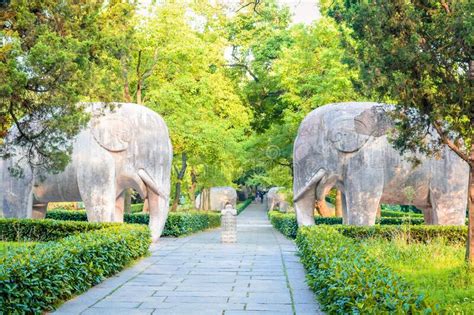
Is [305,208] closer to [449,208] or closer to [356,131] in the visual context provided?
[356,131]

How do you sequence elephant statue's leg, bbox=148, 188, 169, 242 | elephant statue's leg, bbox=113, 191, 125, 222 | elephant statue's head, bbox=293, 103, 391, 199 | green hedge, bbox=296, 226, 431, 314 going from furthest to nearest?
elephant statue's leg, bbox=113, 191, 125, 222, elephant statue's leg, bbox=148, 188, 169, 242, elephant statue's head, bbox=293, 103, 391, 199, green hedge, bbox=296, 226, 431, 314

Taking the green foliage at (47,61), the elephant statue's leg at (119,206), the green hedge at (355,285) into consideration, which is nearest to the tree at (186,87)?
the elephant statue's leg at (119,206)

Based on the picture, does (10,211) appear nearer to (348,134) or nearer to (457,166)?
(348,134)

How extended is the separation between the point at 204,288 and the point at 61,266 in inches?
83.9

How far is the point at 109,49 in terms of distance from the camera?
A: 375 inches

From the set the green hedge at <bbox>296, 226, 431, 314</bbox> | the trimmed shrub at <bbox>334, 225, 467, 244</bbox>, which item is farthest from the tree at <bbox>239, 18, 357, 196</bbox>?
the green hedge at <bbox>296, 226, 431, 314</bbox>

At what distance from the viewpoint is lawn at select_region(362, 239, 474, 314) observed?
678 centimetres

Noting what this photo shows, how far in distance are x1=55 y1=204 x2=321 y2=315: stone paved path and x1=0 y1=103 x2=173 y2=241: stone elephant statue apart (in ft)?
6.12

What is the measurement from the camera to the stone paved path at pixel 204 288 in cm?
695

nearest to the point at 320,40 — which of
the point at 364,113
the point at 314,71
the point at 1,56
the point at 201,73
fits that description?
the point at 314,71

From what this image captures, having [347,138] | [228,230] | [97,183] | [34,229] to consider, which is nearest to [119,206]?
[97,183]

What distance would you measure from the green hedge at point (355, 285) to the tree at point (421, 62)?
2.14 metres

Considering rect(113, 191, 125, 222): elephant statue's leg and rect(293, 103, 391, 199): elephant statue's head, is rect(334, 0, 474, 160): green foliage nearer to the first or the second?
rect(293, 103, 391, 199): elephant statue's head

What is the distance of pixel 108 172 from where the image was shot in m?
14.0
